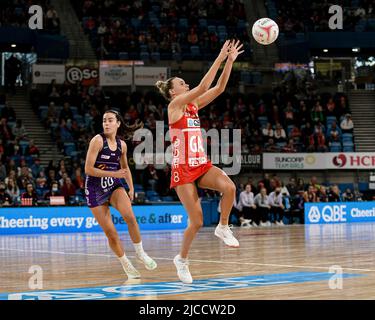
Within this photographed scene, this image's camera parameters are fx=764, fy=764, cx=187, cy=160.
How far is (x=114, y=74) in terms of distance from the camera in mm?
35312

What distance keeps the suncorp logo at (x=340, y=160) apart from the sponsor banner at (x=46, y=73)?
41.6 ft

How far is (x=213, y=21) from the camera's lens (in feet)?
131

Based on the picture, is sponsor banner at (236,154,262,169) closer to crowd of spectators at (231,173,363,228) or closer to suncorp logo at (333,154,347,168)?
crowd of spectators at (231,173,363,228)

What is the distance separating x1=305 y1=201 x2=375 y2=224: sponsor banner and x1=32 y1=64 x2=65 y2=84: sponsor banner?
1271 centimetres

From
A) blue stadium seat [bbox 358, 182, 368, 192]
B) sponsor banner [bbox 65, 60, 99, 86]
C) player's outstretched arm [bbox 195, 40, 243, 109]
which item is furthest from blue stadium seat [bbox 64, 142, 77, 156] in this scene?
player's outstretched arm [bbox 195, 40, 243, 109]

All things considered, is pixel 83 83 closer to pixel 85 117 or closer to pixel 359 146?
pixel 85 117

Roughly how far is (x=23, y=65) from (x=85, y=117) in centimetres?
476

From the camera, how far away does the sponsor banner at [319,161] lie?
33.0m

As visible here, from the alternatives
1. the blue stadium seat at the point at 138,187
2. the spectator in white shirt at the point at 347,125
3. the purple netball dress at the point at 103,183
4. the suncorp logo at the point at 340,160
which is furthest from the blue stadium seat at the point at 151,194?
the purple netball dress at the point at 103,183

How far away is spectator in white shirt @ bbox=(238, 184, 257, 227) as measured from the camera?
28.6 meters

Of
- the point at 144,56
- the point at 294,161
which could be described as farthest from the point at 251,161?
the point at 144,56

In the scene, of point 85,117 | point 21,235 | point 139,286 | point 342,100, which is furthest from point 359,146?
point 139,286

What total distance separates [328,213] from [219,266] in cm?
1791

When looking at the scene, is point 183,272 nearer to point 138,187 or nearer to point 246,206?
point 246,206
